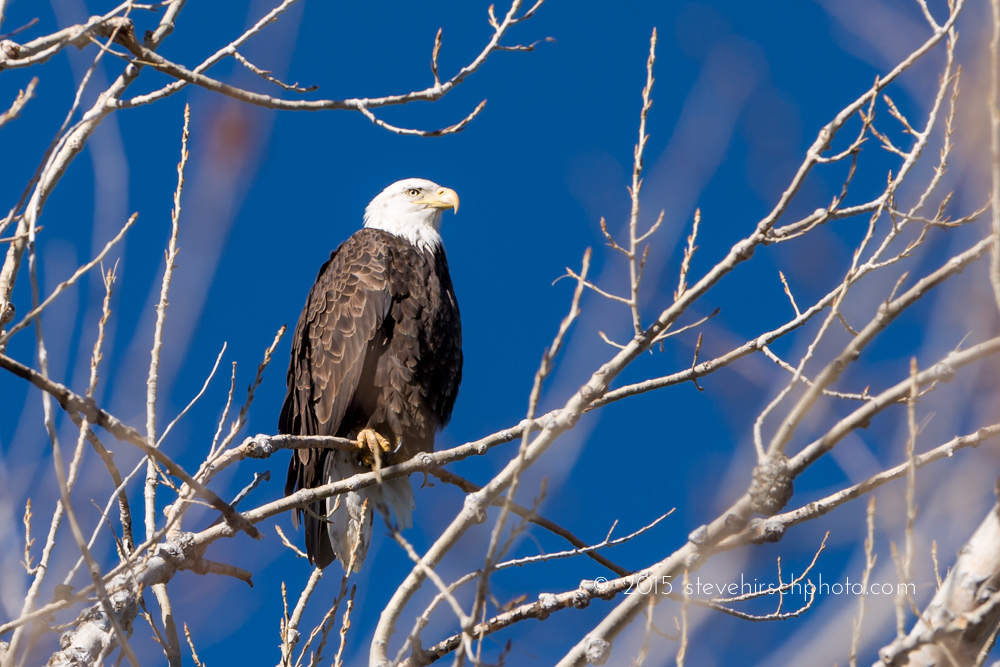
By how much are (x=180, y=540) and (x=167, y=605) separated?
0.79 m


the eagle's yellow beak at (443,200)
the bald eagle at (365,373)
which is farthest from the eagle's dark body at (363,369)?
the eagle's yellow beak at (443,200)

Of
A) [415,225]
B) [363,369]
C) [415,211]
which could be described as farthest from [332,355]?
[415,211]

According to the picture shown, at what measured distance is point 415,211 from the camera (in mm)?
6234

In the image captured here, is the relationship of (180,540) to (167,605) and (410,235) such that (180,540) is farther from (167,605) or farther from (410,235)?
(410,235)

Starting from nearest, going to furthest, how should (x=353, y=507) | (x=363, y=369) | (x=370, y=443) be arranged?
(x=370, y=443), (x=363, y=369), (x=353, y=507)

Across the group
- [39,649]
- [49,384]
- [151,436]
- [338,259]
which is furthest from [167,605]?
[338,259]

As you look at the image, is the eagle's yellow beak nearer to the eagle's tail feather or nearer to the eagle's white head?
the eagle's white head

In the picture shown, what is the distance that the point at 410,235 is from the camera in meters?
6.06

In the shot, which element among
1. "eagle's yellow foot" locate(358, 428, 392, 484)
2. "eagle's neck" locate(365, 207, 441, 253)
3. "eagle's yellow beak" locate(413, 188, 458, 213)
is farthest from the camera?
"eagle's yellow beak" locate(413, 188, 458, 213)

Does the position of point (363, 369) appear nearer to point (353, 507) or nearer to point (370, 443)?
point (370, 443)

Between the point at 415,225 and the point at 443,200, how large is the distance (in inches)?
9.5

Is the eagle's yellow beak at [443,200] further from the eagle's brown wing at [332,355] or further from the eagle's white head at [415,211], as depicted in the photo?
the eagle's brown wing at [332,355]

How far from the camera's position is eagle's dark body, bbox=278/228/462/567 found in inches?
204

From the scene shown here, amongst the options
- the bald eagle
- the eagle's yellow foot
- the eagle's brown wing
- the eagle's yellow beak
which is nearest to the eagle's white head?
the eagle's yellow beak
